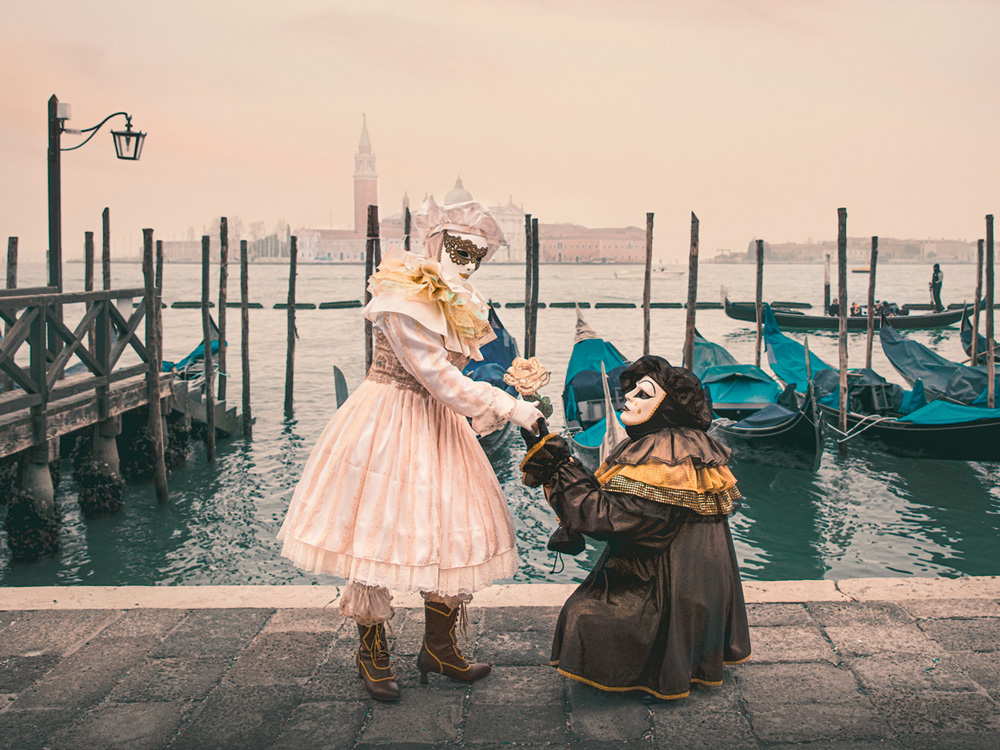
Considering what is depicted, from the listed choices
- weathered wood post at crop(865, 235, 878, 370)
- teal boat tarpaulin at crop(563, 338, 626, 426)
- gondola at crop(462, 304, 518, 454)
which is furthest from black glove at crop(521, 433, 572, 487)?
weathered wood post at crop(865, 235, 878, 370)

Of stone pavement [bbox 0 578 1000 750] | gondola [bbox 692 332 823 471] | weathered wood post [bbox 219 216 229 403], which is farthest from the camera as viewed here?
weathered wood post [bbox 219 216 229 403]

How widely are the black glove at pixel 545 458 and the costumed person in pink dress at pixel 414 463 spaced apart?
0.23 ft

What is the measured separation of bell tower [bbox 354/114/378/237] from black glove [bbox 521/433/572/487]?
107055 mm

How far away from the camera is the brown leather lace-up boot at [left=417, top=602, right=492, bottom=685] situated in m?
1.99

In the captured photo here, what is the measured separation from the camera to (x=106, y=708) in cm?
191

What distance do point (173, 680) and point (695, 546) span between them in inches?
51.6

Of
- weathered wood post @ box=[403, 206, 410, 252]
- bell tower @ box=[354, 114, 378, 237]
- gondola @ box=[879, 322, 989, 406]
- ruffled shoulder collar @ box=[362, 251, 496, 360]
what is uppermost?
bell tower @ box=[354, 114, 378, 237]

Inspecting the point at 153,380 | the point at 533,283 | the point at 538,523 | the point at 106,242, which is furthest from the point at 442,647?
the point at 106,242

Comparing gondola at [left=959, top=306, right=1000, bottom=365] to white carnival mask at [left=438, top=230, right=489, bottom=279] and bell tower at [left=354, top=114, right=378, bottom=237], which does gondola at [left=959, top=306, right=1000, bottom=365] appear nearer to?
white carnival mask at [left=438, top=230, right=489, bottom=279]

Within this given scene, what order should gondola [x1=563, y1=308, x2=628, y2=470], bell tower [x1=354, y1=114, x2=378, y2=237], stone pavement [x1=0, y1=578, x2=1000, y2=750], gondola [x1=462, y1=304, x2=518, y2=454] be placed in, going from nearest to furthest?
stone pavement [x1=0, y1=578, x2=1000, y2=750] → gondola [x1=462, y1=304, x2=518, y2=454] → gondola [x1=563, y1=308, x2=628, y2=470] → bell tower [x1=354, y1=114, x2=378, y2=237]

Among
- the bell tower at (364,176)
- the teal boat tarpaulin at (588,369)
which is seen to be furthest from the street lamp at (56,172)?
the bell tower at (364,176)

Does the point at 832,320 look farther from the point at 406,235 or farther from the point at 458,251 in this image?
the point at 458,251

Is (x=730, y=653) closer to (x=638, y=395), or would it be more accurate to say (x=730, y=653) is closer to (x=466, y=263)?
(x=638, y=395)

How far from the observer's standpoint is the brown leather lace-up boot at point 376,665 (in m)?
1.93
